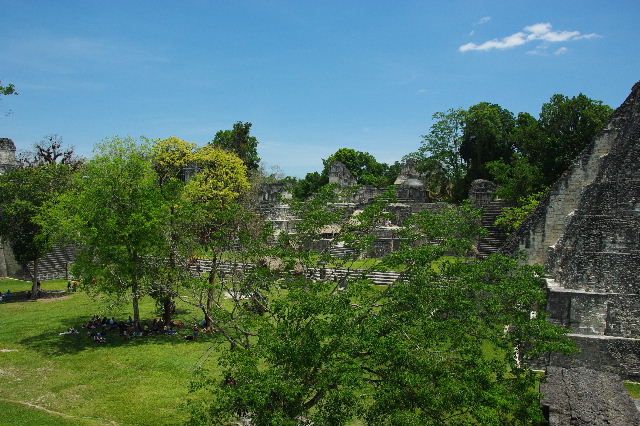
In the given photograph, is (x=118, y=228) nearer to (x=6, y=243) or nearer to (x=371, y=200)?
(x=6, y=243)

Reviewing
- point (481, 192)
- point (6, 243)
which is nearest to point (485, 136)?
point (481, 192)

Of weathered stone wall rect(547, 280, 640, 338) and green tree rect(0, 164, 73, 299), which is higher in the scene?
green tree rect(0, 164, 73, 299)

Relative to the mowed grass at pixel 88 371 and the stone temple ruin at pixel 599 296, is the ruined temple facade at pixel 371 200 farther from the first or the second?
the stone temple ruin at pixel 599 296

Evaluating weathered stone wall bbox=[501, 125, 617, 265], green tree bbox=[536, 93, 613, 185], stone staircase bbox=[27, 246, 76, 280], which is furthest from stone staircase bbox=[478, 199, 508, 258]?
stone staircase bbox=[27, 246, 76, 280]

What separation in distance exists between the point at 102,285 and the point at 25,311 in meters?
7.02

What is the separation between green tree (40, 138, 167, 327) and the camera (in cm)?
1798

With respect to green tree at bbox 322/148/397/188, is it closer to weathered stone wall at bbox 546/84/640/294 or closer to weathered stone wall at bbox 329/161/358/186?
weathered stone wall at bbox 329/161/358/186

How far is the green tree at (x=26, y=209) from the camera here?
80.5 feet

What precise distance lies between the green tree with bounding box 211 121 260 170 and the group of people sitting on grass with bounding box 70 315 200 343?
31.0 m

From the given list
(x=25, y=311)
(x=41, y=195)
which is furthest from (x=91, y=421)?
(x=41, y=195)

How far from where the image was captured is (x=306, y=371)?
8.27 meters

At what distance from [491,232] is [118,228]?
1954cm

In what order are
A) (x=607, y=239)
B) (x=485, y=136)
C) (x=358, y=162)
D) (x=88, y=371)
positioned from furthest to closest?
1. (x=358, y=162)
2. (x=485, y=136)
3. (x=88, y=371)
4. (x=607, y=239)

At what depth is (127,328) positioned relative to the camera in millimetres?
19250
